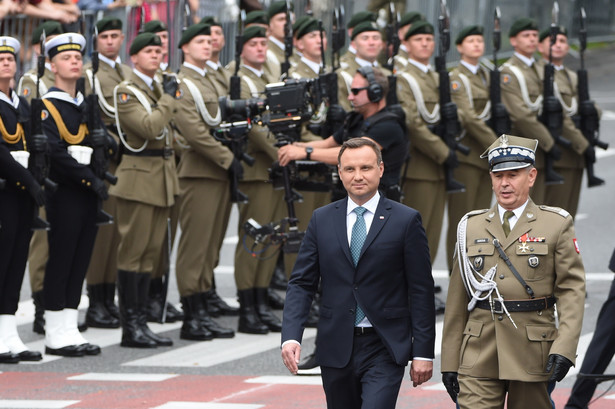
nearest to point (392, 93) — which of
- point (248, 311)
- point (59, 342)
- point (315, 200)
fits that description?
point (315, 200)

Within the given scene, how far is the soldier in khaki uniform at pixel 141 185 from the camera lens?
1123 centimetres

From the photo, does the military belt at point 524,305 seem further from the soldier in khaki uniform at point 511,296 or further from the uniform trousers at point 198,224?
the uniform trousers at point 198,224

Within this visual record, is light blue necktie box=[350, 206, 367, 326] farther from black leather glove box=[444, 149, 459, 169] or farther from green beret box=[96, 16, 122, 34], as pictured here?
black leather glove box=[444, 149, 459, 169]

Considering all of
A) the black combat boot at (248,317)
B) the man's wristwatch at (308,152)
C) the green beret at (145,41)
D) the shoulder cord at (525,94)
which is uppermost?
the green beret at (145,41)

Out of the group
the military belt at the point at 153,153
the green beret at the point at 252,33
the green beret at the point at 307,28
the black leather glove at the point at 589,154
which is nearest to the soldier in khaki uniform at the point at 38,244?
the military belt at the point at 153,153

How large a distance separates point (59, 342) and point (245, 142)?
90.9 inches

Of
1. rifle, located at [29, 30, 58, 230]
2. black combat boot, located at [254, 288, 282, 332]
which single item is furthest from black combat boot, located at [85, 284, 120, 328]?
rifle, located at [29, 30, 58, 230]

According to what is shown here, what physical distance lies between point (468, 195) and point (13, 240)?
4748mm

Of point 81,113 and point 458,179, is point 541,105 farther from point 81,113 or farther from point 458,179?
point 81,113

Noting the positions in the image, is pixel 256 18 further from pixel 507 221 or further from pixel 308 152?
pixel 507 221

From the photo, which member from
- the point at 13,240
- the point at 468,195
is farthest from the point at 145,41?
the point at 468,195

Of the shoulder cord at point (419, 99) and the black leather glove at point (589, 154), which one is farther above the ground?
the shoulder cord at point (419, 99)

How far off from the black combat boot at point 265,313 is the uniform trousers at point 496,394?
5.26m

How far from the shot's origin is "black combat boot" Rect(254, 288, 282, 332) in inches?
472
